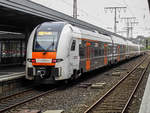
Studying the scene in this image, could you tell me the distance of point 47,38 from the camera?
11.5 meters

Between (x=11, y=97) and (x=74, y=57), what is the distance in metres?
3.68

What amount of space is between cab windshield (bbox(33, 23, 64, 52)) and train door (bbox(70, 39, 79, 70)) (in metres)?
0.98

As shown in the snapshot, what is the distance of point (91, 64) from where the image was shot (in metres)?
15.3

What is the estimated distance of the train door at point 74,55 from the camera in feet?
39.1

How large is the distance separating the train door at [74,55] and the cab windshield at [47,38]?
98cm

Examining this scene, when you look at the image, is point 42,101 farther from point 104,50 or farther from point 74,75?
point 104,50

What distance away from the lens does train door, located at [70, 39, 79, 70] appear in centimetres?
1193

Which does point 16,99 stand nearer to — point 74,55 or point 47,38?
point 47,38

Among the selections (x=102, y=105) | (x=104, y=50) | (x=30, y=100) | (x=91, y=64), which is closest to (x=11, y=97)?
(x=30, y=100)

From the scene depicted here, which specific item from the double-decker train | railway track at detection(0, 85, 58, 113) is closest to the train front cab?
the double-decker train

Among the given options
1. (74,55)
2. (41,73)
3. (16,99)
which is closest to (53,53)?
(41,73)

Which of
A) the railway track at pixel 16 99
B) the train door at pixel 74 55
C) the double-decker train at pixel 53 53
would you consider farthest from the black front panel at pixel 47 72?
the train door at pixel 74 55

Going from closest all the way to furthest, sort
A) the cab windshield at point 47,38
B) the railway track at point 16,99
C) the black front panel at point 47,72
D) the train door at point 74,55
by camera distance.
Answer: the railway track at point 16,99
the black front panel at point 47,72
the cab windshield at point 47,38
the train door at point 74,55

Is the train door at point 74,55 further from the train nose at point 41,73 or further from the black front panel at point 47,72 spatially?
the train nose at point 41,73
